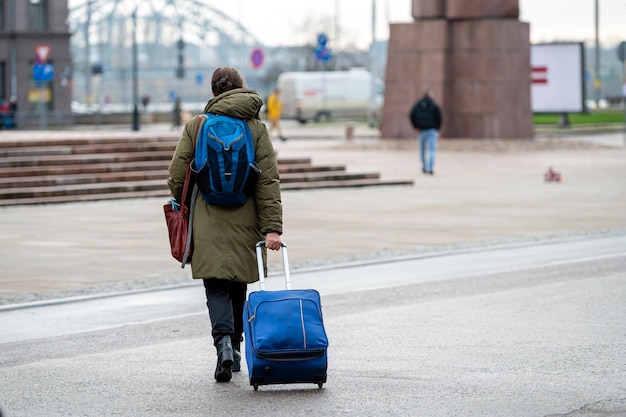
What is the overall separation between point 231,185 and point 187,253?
0.47 metres

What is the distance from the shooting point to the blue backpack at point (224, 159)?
743cm

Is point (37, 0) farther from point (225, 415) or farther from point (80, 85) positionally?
point (80, 85)

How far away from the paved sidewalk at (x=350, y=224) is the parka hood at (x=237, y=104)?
453 centimetres

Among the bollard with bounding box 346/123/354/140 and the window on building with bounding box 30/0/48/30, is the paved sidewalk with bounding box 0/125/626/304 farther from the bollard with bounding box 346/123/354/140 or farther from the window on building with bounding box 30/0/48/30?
the window on building with bounding box 30/0/48/30

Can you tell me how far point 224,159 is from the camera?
24.4 ft

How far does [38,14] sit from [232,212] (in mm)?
67033

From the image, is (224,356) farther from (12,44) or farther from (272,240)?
(12,44)

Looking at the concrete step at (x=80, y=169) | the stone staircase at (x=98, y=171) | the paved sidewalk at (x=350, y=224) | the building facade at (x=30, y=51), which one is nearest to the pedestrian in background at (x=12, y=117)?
the building facade at (x=30, y=51)

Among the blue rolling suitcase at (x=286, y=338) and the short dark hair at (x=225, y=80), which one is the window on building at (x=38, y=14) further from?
the blue rolling suitcase at (x=286, y=338)

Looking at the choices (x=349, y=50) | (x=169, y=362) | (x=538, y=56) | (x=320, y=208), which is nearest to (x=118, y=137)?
(x=320, y=208)

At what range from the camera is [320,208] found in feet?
67.6

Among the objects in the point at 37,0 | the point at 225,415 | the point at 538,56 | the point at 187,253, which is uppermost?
the point at 37,0

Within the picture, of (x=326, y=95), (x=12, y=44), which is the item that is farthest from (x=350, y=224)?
(x=326, y=95)

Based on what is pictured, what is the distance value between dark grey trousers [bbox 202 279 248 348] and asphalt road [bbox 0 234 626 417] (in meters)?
0.30
